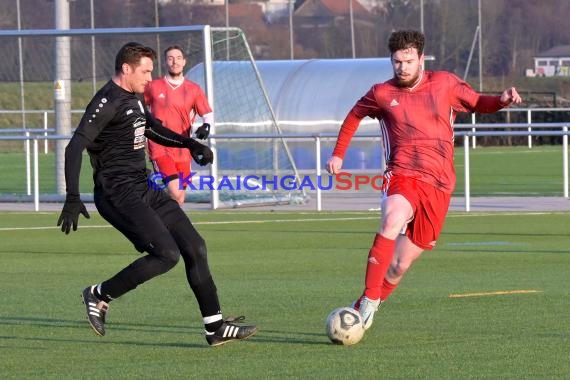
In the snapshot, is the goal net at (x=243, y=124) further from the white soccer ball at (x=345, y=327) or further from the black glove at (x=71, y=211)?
the white soccer ball at (x=345, y=327)

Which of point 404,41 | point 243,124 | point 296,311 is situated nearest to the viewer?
point 404,41

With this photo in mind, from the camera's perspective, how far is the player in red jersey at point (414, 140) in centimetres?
927

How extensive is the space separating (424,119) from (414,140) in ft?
0.51

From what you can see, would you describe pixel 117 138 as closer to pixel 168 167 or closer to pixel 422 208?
pixel 422 208

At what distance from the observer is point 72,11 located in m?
51.3

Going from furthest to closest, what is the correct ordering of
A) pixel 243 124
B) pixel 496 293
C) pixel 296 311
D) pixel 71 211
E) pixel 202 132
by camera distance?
pixel 243 124 → pixel 202 132 → pixel 496 293 → pixel 296 311 → pixel 71 211

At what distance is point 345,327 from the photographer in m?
8.65

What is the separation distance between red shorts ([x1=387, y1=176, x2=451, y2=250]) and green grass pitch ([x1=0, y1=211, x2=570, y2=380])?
1.97 feet

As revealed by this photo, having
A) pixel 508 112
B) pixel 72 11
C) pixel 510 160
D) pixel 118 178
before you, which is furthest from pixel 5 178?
pixel 118 178

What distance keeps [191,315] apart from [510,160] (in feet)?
102

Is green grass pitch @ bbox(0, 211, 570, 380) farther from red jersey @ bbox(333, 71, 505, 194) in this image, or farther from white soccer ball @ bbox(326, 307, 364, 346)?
red jersey @ bbox(333, 71, 505, 194)

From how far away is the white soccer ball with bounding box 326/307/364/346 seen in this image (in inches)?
341

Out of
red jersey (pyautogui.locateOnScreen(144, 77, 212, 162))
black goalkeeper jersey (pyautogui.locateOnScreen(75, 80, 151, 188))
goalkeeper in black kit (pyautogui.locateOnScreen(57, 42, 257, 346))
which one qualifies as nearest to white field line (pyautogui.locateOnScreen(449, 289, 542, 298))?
goalkeeper in black kit (pyautogui.locateOnScreen(57, 42, 257, 346))

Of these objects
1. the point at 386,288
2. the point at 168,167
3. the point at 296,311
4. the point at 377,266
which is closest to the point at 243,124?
the point at 168,167
